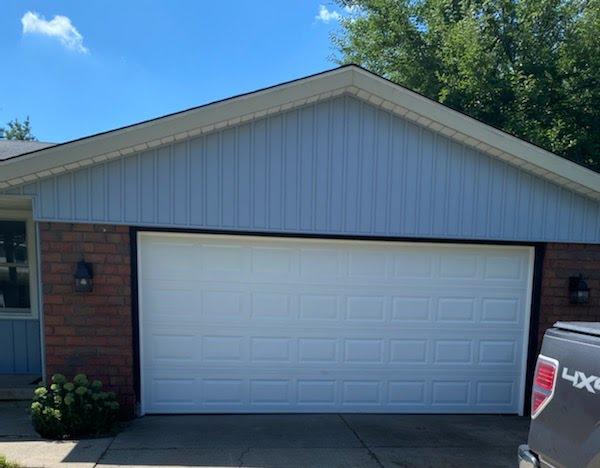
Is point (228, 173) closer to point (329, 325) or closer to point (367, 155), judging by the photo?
point (367, 155)

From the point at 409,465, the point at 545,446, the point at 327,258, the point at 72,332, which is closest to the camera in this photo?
the point at 545,446

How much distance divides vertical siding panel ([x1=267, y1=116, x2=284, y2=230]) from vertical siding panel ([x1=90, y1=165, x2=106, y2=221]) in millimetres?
1814

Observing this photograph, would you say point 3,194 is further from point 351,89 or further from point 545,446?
point 545,446

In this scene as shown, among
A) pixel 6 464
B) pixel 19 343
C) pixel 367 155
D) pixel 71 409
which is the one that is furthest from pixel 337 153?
pixel 19 343

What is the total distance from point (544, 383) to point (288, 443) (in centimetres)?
267

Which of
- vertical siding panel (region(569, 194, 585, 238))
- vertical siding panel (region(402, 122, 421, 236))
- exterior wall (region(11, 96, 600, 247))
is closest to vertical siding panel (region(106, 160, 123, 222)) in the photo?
exterior wall (region(11, 96, 600, 247))

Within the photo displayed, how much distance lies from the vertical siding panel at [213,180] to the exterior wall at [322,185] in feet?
0.04

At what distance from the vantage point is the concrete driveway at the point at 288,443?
4.02m

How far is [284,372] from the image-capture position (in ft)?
17.7

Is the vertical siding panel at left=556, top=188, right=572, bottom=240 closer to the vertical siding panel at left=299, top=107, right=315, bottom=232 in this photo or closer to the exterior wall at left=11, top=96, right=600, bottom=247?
the exterior wall at left=11, top=96, right=600, bottom=247

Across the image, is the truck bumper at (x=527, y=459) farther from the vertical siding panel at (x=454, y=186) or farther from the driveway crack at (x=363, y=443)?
the vertical siding panel at (x=454, y=186)

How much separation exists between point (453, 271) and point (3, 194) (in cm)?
525

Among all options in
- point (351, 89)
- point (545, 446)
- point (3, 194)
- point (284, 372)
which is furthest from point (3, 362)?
point (545, 446)

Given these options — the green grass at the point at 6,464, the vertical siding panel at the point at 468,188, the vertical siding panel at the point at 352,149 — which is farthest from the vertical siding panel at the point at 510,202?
the green grass at the point at 6,464
